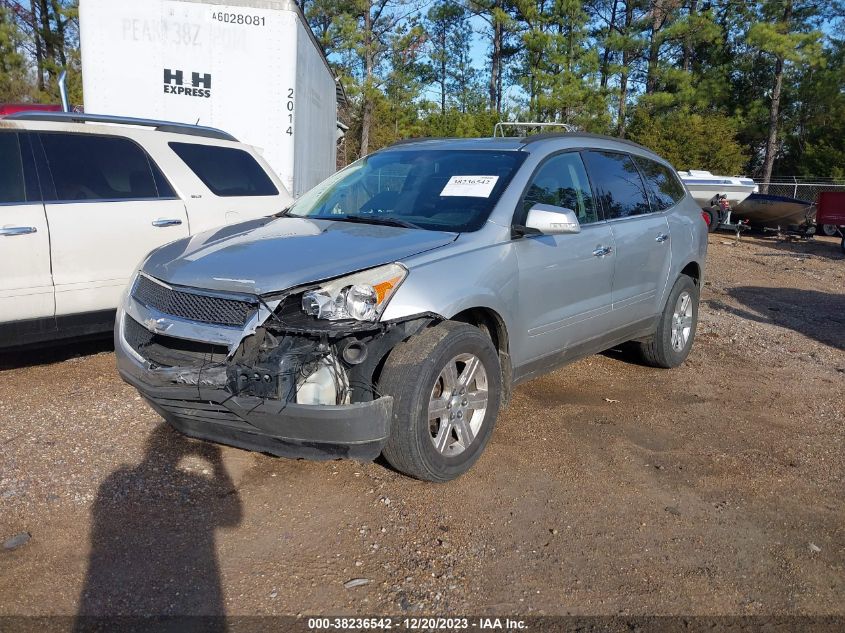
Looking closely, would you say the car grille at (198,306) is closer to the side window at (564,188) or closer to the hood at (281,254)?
the hood at (281,254)

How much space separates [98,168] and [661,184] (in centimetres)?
435

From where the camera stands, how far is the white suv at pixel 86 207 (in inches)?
189

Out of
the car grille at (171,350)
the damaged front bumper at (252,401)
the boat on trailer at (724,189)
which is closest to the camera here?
the damaged front bumper at (252,401)

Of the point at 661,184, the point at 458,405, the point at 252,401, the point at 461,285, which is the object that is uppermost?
the point at 661,184

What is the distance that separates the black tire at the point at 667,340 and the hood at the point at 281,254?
2613 mm

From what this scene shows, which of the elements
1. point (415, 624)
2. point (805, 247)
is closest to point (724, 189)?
point (805, 247)

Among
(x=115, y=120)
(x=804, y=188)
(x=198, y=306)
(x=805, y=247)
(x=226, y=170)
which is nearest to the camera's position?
(x=198, y=306)

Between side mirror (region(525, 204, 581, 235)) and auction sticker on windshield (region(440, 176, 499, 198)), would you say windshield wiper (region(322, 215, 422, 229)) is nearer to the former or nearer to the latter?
auction sticker on windshield (region(440, 176, 499, 198))

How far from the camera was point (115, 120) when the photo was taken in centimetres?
561

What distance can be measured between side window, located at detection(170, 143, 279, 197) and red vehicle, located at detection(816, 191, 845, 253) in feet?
50.9

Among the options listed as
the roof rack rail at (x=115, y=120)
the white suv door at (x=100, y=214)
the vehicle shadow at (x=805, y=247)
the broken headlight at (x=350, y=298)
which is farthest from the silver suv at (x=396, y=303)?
the vehicle shadow at (x=805, y=247)

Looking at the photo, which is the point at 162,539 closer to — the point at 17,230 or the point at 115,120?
the point at 17,230

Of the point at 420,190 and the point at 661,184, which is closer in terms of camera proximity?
the point at 420,190

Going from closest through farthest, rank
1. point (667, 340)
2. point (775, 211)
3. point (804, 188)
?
point (667, 340) → point (775, 211) → point (804, 188)
